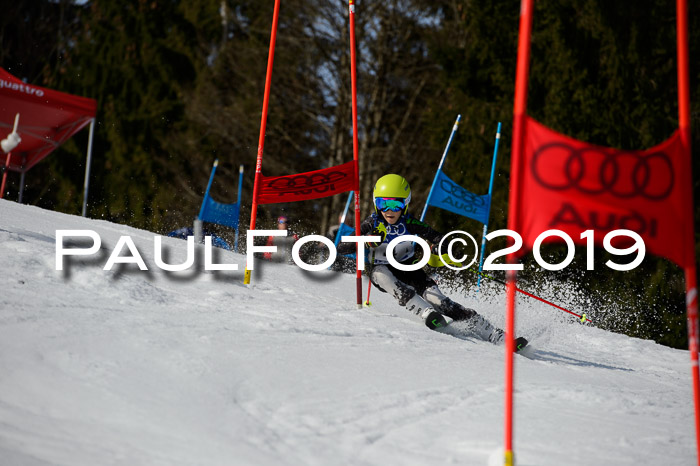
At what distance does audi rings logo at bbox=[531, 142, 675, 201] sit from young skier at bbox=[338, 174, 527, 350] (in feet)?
9.28

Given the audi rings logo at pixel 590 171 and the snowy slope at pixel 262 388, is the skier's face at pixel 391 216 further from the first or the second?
the audi rings logo at pixel 590 171

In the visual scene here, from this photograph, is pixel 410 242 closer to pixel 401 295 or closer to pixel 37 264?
pixel 401 295

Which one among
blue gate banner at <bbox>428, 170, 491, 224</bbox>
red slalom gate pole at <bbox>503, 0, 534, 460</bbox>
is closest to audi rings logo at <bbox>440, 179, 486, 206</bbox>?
blue gate banner at <bbox>428, 170, 491, 224</bbox>

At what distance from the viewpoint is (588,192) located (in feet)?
8.80

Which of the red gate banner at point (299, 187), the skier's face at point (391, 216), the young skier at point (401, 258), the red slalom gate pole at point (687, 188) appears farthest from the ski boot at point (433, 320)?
the red slalom gate pole at point (687, 188)

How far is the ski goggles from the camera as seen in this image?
5.90m

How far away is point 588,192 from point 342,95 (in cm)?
1498

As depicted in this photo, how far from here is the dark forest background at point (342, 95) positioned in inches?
465

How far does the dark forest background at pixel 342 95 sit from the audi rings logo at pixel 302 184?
4961 mm

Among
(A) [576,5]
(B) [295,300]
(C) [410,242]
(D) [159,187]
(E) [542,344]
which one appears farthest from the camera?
(D) [159,187]

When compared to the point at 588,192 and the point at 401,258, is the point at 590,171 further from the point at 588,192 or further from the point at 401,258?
the point at 401,258

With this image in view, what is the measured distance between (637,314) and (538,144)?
28.2 feet

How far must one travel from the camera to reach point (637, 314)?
1046 cm

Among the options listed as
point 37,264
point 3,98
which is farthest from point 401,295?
point 3,98
